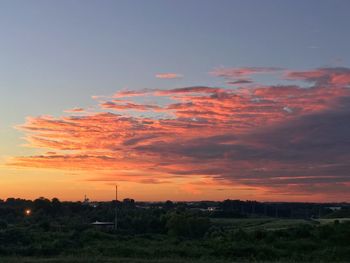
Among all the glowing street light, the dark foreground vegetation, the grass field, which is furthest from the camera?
the glowing street light

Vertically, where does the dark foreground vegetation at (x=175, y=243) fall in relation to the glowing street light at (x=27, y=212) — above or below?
below

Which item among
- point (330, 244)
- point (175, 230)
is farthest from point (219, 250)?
point (175, 230)

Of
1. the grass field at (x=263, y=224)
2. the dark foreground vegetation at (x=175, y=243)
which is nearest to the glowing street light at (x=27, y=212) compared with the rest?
the dark foreground vegetation at (x=175, y=243)

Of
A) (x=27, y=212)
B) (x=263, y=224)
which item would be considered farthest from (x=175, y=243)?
(x=27, y=212)

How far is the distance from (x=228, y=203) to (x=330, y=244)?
9276 centimetres

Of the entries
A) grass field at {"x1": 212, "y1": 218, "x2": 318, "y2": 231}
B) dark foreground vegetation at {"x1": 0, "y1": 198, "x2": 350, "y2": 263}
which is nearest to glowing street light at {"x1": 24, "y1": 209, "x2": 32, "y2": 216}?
dark foreground vegetation at {"x1": 0, "y1": 198, "x2": 350, "y2": 263}

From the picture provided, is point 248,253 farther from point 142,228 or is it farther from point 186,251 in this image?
point 142,228

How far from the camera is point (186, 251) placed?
3606cm

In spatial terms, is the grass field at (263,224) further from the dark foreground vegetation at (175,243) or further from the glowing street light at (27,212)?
the glowing street light at (27,212)

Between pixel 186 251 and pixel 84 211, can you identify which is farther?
pixel 84 211

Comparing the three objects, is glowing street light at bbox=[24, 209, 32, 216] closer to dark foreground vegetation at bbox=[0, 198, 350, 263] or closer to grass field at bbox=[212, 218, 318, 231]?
dark foreground vegetation at bbox=[0, 198, 350, 263]

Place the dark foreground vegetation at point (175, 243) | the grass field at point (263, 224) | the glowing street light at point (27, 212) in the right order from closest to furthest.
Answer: the dark foreground vegetation at point (175, 243), the grass field at point (263, 224), the glowing street light at point (27, 212)

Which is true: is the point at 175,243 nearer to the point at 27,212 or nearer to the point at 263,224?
the point at 263,224

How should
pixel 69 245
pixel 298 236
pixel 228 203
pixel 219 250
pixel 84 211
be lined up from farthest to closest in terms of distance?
pixel 228 203, pixel 84 211, pixel 298 236, pixel 69 245, pixel 219 250
